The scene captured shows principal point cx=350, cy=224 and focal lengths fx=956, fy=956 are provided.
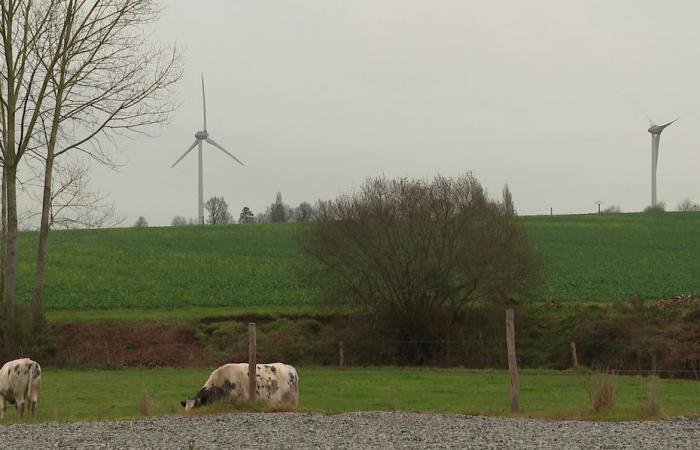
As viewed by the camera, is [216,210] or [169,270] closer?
[169,270]

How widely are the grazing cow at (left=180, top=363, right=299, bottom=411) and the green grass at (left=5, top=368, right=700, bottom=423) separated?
26.4 inches

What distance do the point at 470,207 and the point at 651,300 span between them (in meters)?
11.6

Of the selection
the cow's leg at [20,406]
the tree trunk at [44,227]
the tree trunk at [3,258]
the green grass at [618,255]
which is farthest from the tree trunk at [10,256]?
the green grass at [618,255]

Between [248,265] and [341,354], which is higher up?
[248,265]

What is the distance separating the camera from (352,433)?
14.1 metres

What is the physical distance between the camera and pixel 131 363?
3888 centimetres

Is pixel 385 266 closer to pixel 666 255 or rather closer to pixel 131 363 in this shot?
pixel 131 363

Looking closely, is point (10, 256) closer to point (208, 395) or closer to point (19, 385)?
point (19, 385)

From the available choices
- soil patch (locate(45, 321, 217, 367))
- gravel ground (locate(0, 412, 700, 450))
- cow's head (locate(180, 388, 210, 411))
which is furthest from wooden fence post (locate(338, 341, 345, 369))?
gravel ground (locate(0, 412, 700, 450))

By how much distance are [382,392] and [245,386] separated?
26.3ft

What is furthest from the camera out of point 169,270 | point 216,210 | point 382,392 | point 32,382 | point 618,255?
point 216,210

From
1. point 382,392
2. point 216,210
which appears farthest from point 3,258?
point 216,210

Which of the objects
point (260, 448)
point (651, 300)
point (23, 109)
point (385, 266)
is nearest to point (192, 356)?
point (385, 266)

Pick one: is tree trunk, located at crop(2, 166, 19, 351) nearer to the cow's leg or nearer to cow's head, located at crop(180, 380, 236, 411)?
the cow's leg
